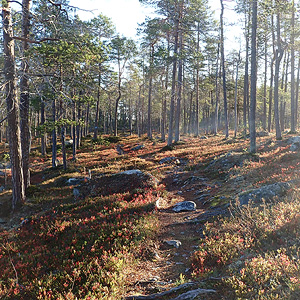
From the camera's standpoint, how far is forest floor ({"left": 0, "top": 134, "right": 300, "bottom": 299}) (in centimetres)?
474

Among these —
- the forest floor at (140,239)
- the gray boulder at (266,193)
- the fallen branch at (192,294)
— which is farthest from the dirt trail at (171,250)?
the gray boulder at (266,193)

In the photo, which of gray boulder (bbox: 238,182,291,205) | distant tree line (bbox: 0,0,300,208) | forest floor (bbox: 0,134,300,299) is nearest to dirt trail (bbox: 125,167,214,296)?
forest floor (bbox: 0,134,300,299)

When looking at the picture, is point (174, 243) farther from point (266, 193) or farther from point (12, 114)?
point (12, 114)

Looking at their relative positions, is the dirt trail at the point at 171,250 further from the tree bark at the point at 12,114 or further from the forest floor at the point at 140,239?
the tree bark at the point at 12,114

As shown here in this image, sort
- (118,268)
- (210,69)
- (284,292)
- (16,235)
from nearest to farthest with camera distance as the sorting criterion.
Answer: (284,292) < (118,268) < (16,235) < (210,69)

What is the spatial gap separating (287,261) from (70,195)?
1190 centimetres

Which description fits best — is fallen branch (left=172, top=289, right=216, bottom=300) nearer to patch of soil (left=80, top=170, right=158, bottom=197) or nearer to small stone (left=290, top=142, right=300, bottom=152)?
patch of soil (left=80, top=170, right=158, bottom=197)

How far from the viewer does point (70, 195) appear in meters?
13.1

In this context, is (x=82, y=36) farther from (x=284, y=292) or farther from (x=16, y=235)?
(x=284, y=292)

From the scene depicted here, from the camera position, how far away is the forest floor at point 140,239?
4.74 metres

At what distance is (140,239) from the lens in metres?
6.83

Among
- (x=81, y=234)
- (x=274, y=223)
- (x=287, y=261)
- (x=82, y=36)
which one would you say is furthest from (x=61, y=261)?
(x=82, y=36)

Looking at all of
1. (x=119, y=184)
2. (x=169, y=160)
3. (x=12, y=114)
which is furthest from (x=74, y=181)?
(x=169, y=160)

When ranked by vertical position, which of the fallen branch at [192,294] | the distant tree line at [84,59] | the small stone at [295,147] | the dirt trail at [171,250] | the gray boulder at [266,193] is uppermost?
the distant tree line at [84,59]
